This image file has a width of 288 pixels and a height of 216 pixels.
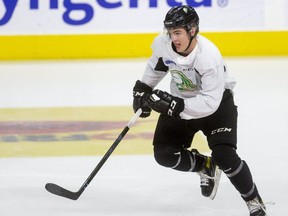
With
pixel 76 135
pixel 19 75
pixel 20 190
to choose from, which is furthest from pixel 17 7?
pixel 20 190

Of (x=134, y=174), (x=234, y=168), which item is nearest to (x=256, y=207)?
(x=234, y=168)

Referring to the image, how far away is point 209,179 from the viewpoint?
422 centimetres

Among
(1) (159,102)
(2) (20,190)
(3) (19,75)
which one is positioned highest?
(1) (159,102)

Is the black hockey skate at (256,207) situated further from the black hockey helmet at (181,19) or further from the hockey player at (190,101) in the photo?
the black hockey helmet at (181,19)

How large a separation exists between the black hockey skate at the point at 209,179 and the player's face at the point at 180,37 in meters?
0.72

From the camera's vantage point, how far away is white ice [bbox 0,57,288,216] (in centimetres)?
414

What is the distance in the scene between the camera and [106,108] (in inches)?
257

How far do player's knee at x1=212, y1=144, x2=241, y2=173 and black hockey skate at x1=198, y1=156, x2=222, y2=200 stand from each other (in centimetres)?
39

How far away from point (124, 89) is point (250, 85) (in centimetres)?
107

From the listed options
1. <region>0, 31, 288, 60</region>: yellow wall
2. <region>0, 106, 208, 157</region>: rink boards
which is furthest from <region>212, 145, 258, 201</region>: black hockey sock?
<region>0, 31, 288, 60</region>: yellow wall

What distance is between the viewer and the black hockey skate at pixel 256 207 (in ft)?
12.7

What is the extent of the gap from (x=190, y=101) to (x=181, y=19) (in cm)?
36

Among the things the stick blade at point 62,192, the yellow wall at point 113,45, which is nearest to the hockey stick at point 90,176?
the stick blade at point 62,192

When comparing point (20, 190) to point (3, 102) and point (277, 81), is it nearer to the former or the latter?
point (3, 102)
